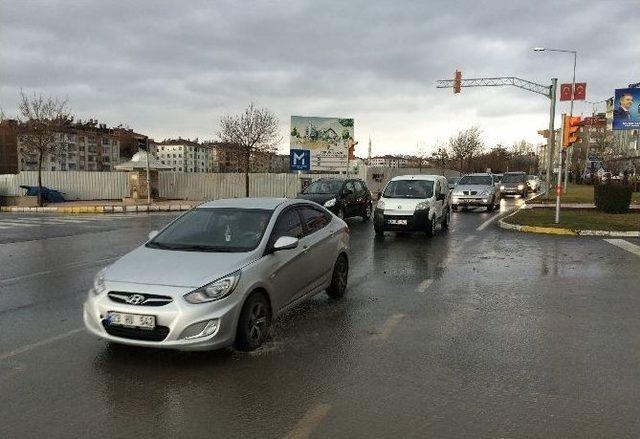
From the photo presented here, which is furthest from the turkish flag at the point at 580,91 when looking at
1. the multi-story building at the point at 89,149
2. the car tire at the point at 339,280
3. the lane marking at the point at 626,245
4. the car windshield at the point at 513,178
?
the multi-story building at the point at 89,149

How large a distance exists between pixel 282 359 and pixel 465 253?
757 centimetres

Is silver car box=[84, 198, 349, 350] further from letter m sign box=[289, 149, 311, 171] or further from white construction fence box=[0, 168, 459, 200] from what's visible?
white construction fence box=[0, 168, 459, 200]

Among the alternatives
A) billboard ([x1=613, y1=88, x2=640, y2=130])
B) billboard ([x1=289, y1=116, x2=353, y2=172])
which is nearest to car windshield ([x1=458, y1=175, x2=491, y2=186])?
billboard ([x1=613, y1=88, x2=640, y2=130])

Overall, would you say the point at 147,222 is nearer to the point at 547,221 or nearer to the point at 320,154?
the point at 547,221

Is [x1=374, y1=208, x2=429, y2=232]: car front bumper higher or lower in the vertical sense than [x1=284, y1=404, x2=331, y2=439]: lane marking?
higher

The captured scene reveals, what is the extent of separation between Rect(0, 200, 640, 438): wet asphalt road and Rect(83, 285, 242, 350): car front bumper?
260 mm

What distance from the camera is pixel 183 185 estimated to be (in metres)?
32.9

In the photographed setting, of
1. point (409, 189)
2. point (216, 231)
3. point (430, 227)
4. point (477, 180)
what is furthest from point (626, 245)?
point (477, 180)

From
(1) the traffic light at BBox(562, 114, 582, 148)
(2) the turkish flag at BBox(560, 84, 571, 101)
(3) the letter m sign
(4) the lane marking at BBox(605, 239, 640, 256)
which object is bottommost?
(4) the lane marking at BBox(605, 239, 640, 256)

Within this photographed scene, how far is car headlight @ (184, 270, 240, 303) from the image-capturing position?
465 cm

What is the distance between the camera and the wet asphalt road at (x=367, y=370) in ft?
12.1

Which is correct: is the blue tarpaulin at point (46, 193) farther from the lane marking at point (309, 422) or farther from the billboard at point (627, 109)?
the billboard at point (627, 109)

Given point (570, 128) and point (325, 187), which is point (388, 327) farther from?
point (570, 128)

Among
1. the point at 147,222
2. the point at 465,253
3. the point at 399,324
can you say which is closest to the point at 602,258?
the point at 465,253
